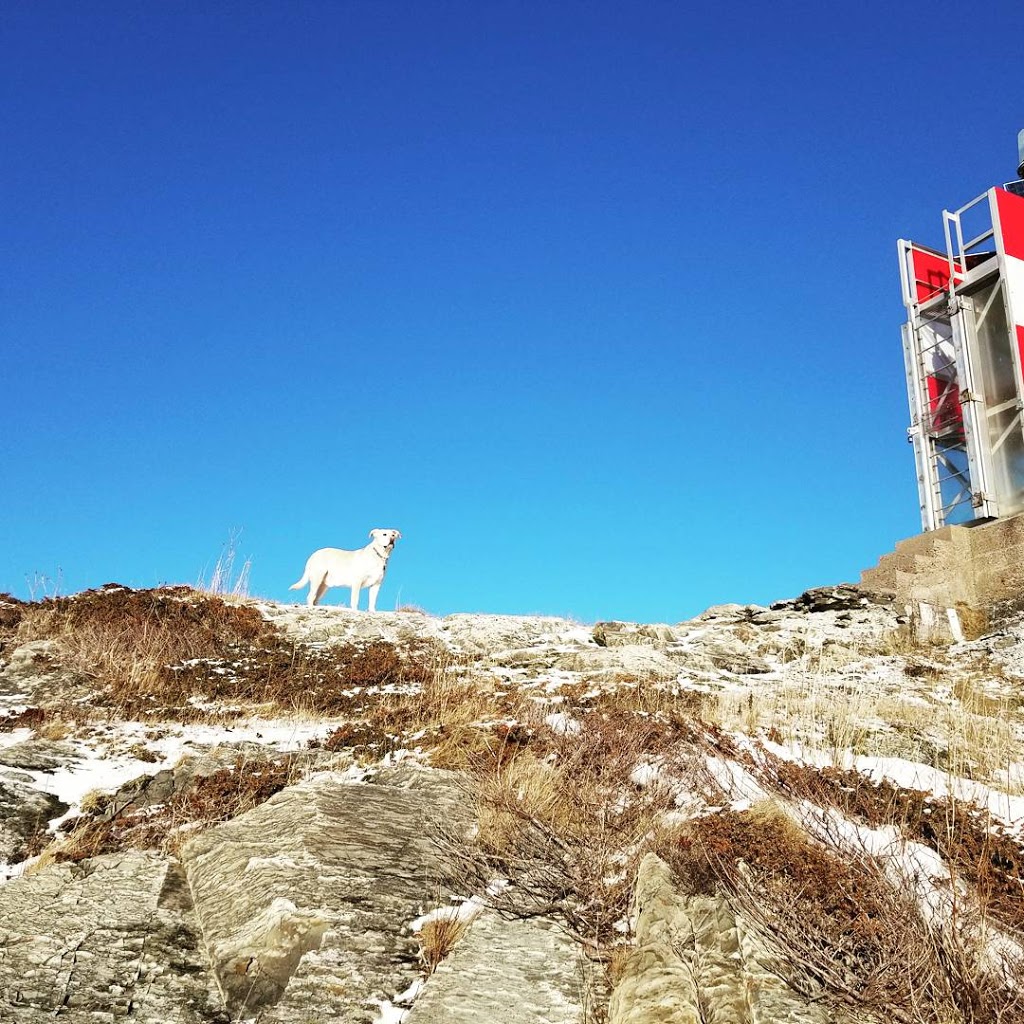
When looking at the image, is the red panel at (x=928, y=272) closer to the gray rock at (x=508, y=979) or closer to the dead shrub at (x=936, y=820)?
the dead shrub at (x=936, y=820)

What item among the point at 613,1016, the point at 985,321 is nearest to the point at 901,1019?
the point at 613,1016

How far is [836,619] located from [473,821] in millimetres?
14247

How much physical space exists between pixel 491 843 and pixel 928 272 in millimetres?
21070

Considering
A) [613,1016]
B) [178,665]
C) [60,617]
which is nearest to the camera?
Result: [613,1016]

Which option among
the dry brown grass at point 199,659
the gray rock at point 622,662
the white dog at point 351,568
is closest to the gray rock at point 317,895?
the dry brown grass at point 199,659

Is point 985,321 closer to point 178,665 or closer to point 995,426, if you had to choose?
point 995,426

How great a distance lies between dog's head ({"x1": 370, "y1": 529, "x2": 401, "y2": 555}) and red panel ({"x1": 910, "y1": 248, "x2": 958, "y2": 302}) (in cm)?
1441

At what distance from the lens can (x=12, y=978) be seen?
174 inches

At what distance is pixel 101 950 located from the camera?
4.76 meters

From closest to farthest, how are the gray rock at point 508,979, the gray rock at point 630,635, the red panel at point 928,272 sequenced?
the gray rock at point 508,979
the gray rock at point 630,635
the red panel at point 928,272

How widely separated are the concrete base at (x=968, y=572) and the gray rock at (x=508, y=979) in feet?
51.1

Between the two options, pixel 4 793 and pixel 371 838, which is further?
pixel 4 793

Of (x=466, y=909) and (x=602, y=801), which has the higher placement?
(x=602, y=801)

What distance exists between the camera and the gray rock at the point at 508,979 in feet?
13.8
